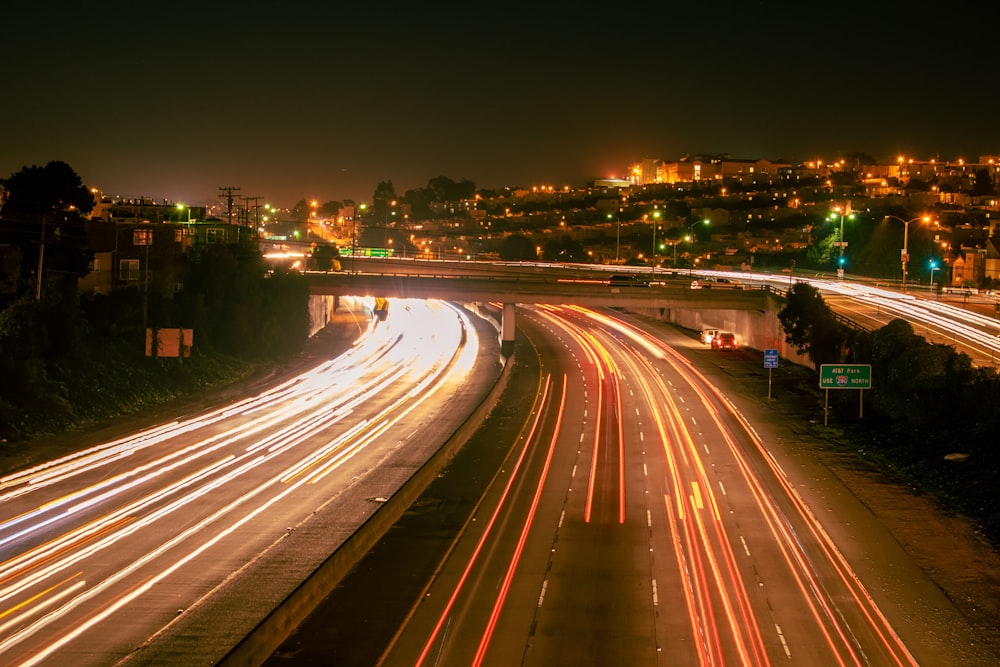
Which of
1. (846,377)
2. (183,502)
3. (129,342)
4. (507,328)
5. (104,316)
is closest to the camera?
(183,502)

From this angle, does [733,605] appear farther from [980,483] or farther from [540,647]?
[980,483]

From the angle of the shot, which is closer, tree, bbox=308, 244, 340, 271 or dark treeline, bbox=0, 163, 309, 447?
dark treeline, bbox=0, 163, 309, 447

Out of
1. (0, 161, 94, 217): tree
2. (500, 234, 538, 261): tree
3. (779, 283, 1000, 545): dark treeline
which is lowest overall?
(779, 283, 1000, 545): dark treeline

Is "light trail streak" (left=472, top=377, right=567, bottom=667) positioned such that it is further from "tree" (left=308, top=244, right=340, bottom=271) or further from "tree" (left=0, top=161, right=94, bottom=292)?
"tree" (left=308, top=244, right=340, bottom=271)

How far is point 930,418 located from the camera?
33.0 m

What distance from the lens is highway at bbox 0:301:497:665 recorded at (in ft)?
57.9

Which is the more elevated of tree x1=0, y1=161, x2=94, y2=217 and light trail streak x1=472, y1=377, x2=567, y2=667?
tree x1=0, y1=161, x2=94, y2=217

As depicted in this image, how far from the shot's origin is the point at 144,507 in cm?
2559

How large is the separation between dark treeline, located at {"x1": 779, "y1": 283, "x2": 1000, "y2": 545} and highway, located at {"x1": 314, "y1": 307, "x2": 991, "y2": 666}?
12.4 ft

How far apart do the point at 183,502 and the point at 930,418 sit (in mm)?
24557

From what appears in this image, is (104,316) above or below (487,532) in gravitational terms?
above

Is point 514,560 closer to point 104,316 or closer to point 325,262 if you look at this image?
point 104,316

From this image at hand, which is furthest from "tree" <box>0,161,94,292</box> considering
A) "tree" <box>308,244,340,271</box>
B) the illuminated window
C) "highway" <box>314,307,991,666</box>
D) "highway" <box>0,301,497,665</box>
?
"highway" <box>314,307,991,666</box>

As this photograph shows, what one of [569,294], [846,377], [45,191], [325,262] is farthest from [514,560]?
[325,262]
